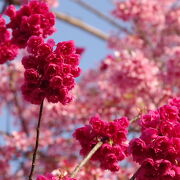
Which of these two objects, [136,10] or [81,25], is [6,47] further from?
[81,25]

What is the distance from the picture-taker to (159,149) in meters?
2.40

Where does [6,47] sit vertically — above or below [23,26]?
below

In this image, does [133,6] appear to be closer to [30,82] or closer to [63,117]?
[63,117]

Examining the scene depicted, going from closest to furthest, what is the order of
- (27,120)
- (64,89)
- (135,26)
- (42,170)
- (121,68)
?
(64,89) → (121,68) → (42,170) → (135,26) → (27,120)

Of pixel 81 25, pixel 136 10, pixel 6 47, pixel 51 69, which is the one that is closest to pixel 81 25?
pixel 81 25

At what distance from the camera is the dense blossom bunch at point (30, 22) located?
3211 mm

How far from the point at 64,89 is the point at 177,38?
283 inches

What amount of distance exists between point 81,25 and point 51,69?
7.45 m

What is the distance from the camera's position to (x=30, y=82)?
2623mm

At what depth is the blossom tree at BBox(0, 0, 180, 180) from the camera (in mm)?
2520

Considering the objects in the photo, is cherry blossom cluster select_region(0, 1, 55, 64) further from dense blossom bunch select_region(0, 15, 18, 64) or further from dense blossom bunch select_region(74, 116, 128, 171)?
dense blossom bunch select_region(74, 116, 128, 171)

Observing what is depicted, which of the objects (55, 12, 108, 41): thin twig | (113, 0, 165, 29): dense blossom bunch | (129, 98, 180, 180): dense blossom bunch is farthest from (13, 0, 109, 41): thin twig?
(129, 98, 180, 180): dense blossom bunch

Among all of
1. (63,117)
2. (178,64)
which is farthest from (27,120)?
(178,64)

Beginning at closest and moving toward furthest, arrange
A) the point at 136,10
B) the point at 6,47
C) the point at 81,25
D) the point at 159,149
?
1. the point at 159,149
2. the point at 6,47
3. the point at 136,10
4. the point at 81,25
